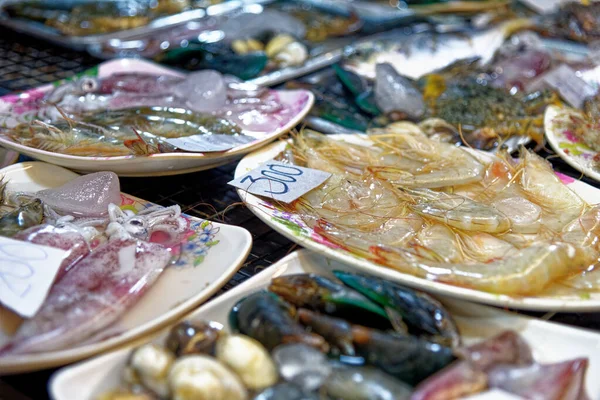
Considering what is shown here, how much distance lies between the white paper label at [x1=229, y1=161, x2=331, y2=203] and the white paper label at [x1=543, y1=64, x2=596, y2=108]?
1229mm

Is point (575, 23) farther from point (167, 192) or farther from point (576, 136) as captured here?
point (167, 192)

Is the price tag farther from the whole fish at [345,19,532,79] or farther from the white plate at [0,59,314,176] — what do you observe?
the whole fish at [345,19,532,79]

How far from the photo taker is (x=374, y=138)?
1.90 metres

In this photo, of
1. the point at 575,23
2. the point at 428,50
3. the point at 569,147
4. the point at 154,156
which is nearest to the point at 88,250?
the point at 154,156

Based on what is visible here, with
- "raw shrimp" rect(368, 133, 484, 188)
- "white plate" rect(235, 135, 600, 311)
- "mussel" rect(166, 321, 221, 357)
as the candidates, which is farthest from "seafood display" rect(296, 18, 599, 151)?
"mussel" rect(166, 321, 221, 357)

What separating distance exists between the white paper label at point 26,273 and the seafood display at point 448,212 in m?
0.54

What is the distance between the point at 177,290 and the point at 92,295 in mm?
170

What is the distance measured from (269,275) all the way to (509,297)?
46 centimetres

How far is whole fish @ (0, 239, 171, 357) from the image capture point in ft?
3.50

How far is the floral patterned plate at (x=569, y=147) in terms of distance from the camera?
181 centimetres

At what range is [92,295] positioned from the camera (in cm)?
116

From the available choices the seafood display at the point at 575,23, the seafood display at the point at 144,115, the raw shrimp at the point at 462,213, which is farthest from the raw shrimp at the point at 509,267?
the seafood display at the point at 575,23

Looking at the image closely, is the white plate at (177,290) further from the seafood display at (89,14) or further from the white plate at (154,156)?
the seafood display at (89,14)

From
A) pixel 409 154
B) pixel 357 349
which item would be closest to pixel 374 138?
pixel 409 154
